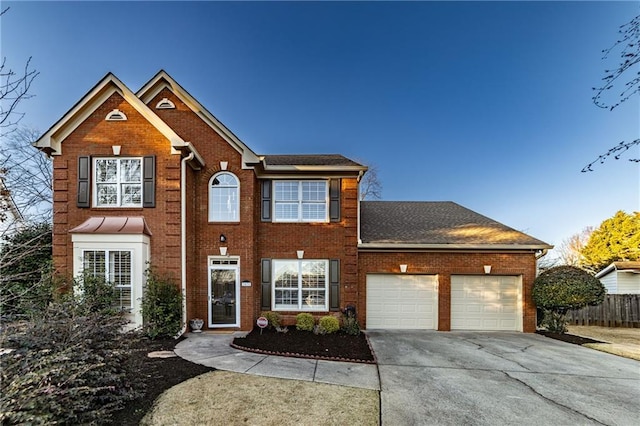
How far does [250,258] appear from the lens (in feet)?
33.2

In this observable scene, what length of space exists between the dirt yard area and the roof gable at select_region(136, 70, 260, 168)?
11960 mm

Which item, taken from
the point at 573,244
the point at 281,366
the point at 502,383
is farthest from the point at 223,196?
the point at 573,244

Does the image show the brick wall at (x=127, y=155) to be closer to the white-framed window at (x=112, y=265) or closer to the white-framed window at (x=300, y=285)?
the white-framed window at (x=112, y=265)

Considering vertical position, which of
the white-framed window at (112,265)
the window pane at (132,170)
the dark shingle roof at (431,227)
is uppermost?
the window pane at (132,170)

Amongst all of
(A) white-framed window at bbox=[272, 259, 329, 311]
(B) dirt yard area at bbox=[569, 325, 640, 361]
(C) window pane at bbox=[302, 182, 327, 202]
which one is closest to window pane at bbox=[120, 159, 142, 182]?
(A) white-framed window at bbox=[272, 259, 329, 311]

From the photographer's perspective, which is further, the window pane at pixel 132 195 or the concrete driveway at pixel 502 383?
the window pane at pixel 132 195

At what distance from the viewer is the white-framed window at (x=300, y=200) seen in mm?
11039

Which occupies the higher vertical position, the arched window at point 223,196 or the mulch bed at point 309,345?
the arched window at point 223,196

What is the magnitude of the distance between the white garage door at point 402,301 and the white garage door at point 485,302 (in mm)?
821

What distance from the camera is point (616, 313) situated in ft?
44.4

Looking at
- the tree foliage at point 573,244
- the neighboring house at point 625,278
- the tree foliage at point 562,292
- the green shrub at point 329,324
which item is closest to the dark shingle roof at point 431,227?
the tree foliage at point 562,292

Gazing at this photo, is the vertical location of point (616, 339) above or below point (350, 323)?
below

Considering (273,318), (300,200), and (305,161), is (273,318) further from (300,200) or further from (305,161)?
(305,161)

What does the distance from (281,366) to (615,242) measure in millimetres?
25195
